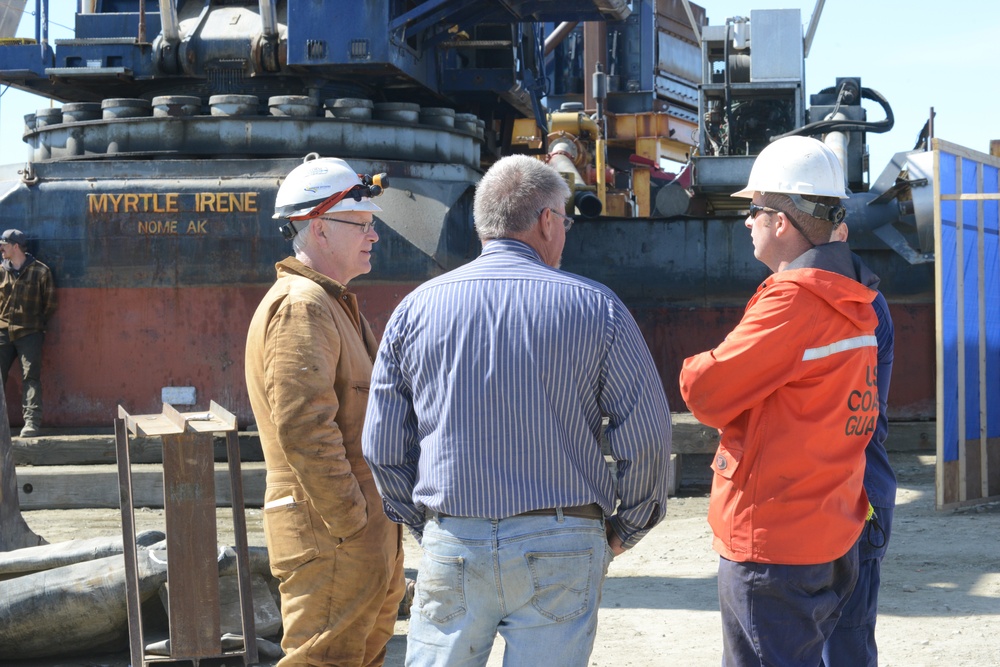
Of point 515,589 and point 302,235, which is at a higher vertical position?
point 302,235

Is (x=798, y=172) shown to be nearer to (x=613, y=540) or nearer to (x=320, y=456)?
(x=613, y=540)

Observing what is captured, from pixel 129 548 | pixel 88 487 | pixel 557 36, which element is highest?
pixel 557 36

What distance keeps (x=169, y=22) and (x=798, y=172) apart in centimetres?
774

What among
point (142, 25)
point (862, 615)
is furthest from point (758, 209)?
point (142, 25)

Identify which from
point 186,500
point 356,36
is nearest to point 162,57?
point 356,36

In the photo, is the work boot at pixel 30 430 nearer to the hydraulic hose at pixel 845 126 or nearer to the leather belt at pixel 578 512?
the hydraulic hose at pixel 845 126

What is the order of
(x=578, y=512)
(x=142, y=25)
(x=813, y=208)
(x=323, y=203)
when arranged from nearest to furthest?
(x=578, y=512), (x=813, y=208), (x=323, y=203), (x=142, y=25)

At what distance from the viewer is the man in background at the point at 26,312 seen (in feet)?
30.5

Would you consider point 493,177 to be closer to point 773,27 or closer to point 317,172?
point 317,172

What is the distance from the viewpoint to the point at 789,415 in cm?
315

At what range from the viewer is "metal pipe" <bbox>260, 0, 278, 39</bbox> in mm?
9656

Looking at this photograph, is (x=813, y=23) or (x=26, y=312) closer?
(x=26, y=312)

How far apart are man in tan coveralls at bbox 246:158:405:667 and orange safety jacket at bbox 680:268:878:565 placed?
110 cm

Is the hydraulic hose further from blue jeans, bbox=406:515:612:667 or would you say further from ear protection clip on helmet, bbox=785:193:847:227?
blue jeans, bbox=406:515:612:667
